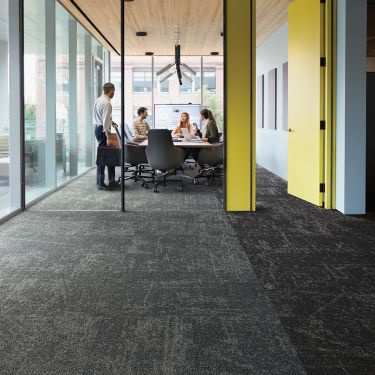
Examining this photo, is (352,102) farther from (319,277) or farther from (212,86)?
(212,86)

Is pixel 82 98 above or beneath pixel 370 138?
above

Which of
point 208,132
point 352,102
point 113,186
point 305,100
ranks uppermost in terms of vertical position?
point 305,100

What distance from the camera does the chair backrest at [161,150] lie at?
8.32 meters

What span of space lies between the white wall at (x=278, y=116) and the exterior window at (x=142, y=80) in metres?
3.27

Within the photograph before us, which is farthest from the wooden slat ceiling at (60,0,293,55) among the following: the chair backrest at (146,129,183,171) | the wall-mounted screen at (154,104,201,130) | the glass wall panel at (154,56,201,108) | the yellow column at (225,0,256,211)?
the glass wall panel at (154,56,201,108)

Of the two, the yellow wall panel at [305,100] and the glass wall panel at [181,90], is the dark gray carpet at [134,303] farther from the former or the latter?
the glass wall panel at [181,90]

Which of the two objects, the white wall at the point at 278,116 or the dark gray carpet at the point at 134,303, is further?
the white wall at the point at 278,116

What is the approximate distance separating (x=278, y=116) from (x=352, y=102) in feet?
14.7

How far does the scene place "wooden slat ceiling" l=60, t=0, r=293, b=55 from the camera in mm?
8555

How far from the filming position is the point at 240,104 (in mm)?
6715

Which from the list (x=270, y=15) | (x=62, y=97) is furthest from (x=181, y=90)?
(x=62, y=97)

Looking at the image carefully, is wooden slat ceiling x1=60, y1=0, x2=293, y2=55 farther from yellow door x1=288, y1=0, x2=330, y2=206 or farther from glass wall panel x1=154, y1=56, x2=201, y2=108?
glass wall panel x1=154, y1=56, x2=201, y2=108

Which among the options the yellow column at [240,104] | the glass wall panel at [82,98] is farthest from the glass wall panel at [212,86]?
the yellow column at [240,104]

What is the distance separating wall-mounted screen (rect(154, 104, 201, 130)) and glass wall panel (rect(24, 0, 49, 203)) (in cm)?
672
